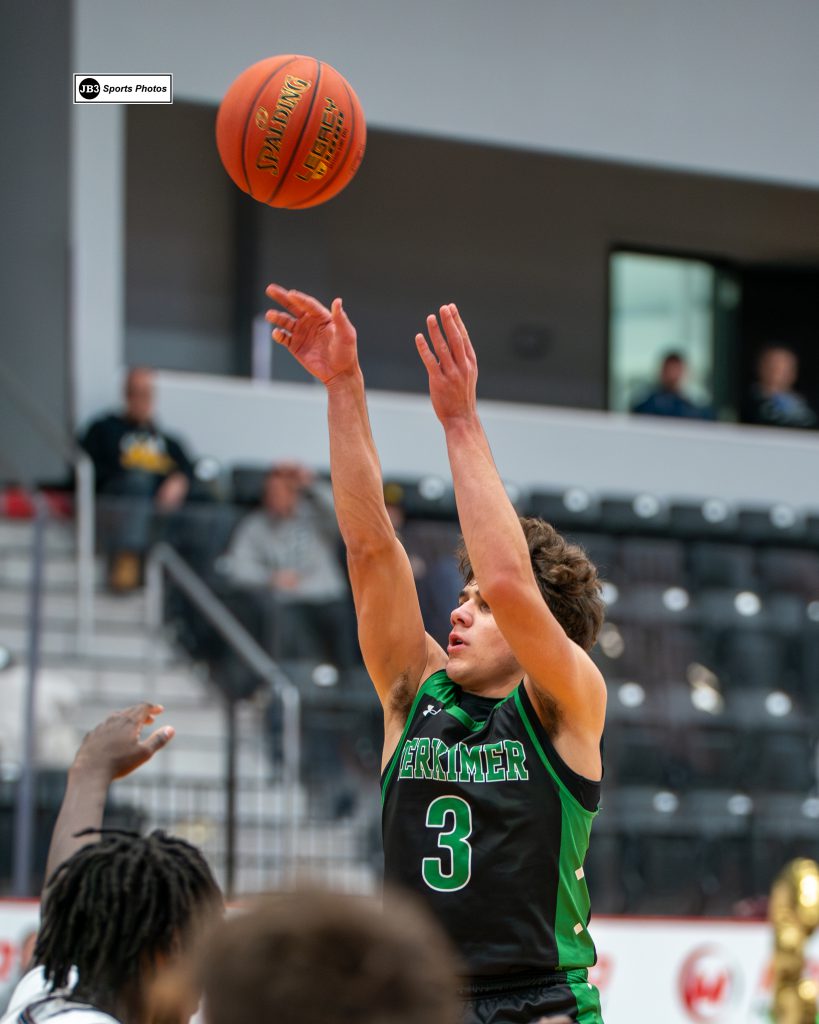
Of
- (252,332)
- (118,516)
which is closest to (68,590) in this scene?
(118,516)

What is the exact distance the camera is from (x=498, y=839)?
317 centimetres

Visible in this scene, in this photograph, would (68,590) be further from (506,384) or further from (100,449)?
(506,384)

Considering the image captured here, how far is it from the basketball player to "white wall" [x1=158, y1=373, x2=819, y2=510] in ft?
29.5

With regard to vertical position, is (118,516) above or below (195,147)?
below

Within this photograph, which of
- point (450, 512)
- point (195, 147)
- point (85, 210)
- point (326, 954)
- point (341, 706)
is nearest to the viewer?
point (326, 954)

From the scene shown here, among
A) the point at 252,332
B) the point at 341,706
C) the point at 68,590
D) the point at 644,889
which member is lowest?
the point at 644,889

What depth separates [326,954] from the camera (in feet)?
4.40

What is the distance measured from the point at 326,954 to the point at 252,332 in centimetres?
1265

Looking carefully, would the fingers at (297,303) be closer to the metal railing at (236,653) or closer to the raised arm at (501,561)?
the raised arm at (501,561)

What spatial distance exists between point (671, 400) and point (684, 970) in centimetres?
710

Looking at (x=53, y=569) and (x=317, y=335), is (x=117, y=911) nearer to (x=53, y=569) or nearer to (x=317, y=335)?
(x=317, y=335)

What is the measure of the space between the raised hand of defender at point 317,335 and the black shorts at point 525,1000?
1268 mm

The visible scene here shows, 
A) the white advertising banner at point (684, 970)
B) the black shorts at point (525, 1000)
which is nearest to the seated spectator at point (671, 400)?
the white advertising banner at point (684, 970)

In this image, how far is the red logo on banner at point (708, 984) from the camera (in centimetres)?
789
